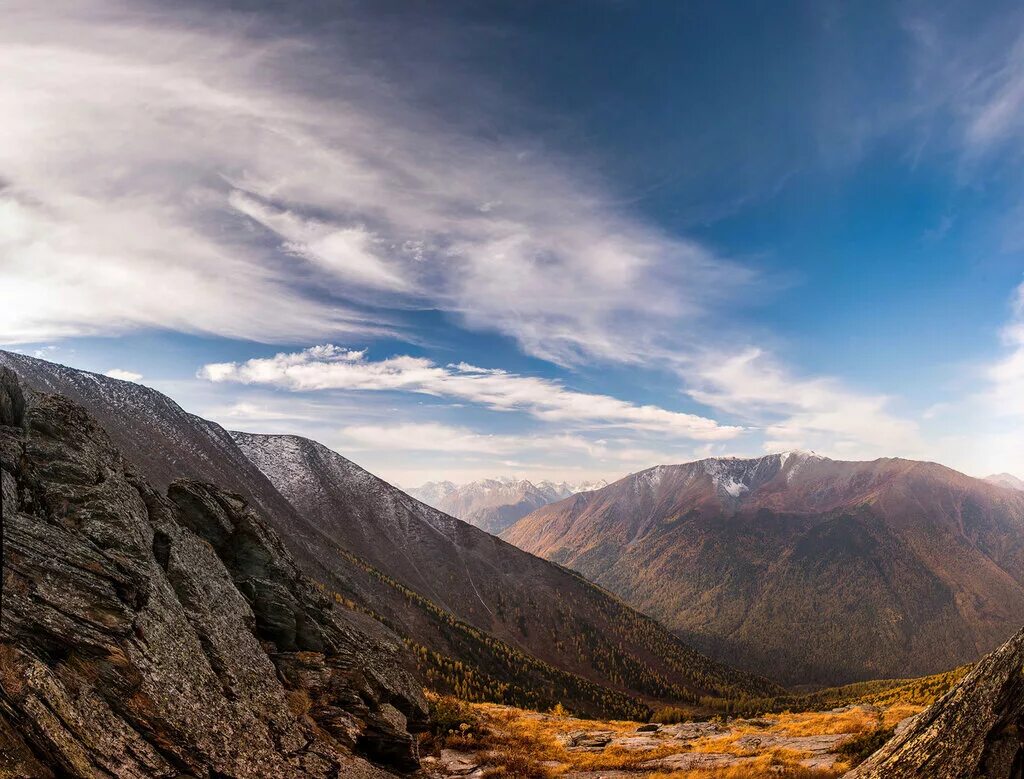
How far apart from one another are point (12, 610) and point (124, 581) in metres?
4.44

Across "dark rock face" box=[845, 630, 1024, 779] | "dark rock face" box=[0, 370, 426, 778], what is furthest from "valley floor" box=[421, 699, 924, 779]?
"dark rock face" box=[845, 630, 1024, 779]

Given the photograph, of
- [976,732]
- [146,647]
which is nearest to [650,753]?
[976,732]

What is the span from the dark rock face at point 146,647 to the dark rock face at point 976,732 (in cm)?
2250

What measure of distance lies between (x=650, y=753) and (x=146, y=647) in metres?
40.0

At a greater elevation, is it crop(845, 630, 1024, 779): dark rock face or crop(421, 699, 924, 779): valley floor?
crop(845, 630, 1024, 779): dark rock face

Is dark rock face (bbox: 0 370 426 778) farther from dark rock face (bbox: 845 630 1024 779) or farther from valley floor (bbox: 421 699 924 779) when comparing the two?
dark rock face (bbox: 845 630 1024 779)

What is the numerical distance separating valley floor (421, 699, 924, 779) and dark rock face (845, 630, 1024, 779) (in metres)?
10.8

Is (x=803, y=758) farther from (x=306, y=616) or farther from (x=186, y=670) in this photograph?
(x=186, y=670)


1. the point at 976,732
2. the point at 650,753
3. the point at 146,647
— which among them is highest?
the point at 976,732

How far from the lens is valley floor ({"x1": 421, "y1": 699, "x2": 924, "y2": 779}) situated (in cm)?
3086

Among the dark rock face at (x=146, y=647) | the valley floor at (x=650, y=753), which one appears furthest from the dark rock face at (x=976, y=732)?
the dark rock face at (x=146, y=647)

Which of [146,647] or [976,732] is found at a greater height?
[976,732]

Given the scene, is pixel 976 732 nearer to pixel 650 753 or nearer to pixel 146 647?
pixel 146 647

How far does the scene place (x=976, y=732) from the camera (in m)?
16.5
